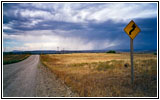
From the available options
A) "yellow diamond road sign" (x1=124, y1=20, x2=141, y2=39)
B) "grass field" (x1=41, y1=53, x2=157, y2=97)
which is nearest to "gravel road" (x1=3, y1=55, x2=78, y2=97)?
"grass field" (x1=41, y1=53, x2=157, y2=97)

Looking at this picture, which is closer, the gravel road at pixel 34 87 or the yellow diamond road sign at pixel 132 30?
the gravel road at pixel 34 87

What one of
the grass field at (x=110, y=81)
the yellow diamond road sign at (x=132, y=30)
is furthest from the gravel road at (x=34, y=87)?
the yellow diamond road sign at (x=132, y=30)

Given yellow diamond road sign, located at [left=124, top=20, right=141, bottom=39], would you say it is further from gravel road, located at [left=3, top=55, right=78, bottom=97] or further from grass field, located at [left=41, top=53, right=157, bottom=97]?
gravel road, located at [left=3, top=55, right=78, bottom=97]

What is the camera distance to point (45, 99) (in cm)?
527

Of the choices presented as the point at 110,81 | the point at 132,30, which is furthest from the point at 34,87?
the point at 132,30

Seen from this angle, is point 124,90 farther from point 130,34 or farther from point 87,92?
point 130,34

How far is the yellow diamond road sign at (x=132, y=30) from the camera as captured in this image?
7.44 meters

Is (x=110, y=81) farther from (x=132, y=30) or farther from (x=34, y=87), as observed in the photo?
(x=34, y=87)

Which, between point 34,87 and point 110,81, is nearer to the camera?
point 34,87

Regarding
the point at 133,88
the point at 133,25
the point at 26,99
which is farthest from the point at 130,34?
the point at 26,99

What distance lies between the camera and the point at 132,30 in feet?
24.5

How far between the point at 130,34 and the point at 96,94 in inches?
128

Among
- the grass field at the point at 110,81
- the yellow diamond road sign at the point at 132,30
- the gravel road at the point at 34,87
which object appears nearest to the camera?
the gravel road at the point at 34,87

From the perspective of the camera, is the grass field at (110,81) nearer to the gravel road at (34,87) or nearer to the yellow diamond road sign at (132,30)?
the gravel road at (34,87)
